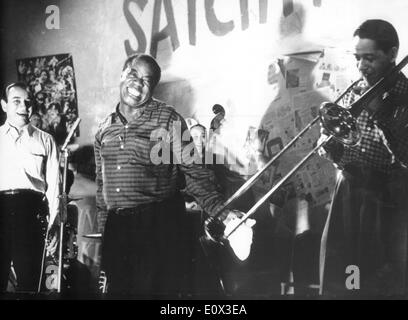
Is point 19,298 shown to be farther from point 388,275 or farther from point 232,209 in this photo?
point 388,275

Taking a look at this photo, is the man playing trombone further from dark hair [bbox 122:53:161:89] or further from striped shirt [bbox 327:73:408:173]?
dark hair [bbox 122:53:161:89]

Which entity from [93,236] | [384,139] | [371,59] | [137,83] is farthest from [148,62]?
[384,139]

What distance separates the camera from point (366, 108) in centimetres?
270

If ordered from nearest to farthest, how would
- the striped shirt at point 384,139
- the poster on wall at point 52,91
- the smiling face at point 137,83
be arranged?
the striped shirt at point 384,139
the smiling face at point 137,83
the poster on wall at point 52,91

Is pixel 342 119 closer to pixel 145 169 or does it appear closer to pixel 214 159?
pixel 214 159

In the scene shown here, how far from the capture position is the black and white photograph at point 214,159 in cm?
270

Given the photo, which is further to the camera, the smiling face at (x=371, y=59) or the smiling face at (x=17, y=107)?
the smiling face at (x=17, y=107)

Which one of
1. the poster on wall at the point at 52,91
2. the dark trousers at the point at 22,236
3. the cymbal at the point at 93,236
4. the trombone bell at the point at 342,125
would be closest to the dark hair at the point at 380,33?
the trombone bell at the point at 342,125

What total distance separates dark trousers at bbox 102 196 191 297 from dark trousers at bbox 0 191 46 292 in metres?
0.55

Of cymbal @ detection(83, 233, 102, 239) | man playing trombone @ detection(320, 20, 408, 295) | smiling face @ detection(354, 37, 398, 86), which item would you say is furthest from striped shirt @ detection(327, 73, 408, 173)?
cymbal @ detection(83, 233, 102, 239)

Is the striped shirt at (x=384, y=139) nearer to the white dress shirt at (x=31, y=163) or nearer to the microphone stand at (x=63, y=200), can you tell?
the microphone stand at (x=63, y=200)

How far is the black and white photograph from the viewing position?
2695 mm
